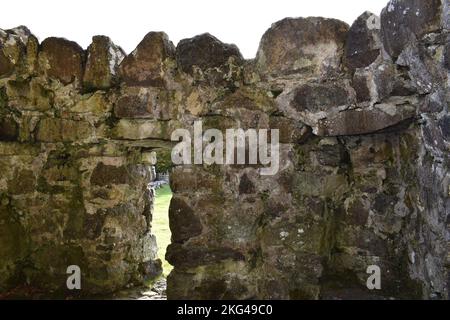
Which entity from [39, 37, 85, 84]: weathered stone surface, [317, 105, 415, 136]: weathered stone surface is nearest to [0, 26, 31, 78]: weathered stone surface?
[39, 37, 85, 84]: weathered stone surface

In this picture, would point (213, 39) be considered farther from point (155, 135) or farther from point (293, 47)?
point (155, 135)

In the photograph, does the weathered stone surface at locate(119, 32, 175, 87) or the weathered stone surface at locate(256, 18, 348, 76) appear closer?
the weathered stone surface at locate(256, 18, 348, 76)

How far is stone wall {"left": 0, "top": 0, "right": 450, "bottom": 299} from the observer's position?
2.70 metres

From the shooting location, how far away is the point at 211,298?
2.88 meters

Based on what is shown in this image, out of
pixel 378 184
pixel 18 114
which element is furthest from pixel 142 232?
pixel 378 184

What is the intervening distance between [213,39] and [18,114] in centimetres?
170

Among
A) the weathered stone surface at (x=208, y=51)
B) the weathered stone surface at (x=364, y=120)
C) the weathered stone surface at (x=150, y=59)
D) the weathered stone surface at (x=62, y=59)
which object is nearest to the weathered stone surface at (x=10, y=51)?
the weathered stone surface at (x=62, y=59)

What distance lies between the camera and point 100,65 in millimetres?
3199

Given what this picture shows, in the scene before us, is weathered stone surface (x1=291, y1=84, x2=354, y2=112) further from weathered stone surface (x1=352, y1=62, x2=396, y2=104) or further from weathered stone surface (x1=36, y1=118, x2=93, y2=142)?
weathered stone surface (x1=36, y1=118, x2=93, y2=142)

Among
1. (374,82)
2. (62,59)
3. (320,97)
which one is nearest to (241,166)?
(320,97)

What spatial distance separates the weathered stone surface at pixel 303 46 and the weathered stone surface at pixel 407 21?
304mm

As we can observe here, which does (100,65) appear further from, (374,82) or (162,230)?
(162,230)

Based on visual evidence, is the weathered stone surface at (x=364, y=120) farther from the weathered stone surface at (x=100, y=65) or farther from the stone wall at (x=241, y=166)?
the weathered stone surface at (x=100, y=65)

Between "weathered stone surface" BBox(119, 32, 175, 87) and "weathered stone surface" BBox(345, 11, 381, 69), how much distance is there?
130cm
